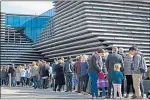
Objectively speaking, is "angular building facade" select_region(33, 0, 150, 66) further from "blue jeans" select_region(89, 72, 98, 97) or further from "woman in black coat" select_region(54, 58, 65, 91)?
"blue jeans" select_region(89, 72, 98, 97)

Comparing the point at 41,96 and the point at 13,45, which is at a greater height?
the point at 13,45

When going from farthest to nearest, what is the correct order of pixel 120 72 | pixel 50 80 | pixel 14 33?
pixel 14 33 < pixel 50 80 < pixel 120 72

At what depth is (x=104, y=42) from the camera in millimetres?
80625

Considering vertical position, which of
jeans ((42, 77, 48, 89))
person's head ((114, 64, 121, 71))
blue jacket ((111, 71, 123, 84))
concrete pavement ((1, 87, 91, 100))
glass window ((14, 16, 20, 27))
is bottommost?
concrete pavement ((1, 87, 91, 100))

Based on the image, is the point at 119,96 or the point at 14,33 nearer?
the point at 119,96

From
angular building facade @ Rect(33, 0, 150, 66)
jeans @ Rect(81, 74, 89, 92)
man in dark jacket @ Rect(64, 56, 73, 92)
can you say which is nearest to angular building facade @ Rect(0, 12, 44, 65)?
angular building facade @ Rect(33, 0, 150, 66)

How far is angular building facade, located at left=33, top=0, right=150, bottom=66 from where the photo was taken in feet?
275

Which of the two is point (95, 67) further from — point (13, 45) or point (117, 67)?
point (13, 45)

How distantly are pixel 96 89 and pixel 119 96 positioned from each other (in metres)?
0.81

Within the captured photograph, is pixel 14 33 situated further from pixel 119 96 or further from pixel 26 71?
pixel 119 96

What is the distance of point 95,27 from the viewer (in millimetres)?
84000

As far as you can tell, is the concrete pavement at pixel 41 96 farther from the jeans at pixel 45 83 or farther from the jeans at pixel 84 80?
the jeans at pixel 45 83

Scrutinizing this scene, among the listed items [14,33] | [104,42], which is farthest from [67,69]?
[14,33]

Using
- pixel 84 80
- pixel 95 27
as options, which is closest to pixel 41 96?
pixel 84 80
